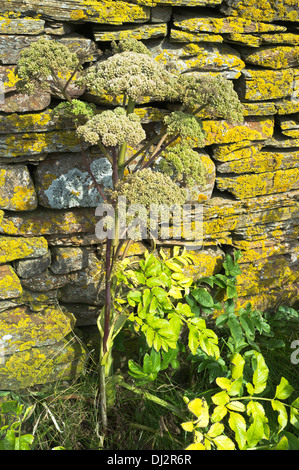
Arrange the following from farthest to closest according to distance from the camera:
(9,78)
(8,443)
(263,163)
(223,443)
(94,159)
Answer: (263,163) → (94,159) → (9,78) → (223,443) → (8,443)

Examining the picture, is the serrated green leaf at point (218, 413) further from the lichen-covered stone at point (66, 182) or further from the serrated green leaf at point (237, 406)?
the lichen-covered stone at point (66, 182)

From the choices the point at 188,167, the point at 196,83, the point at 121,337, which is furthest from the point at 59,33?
the point at 121,337

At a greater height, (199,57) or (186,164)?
(199,57)

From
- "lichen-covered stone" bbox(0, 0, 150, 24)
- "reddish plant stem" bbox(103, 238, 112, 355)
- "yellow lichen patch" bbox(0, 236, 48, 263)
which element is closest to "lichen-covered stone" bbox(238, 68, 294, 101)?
"lichen-covered stone" bbox(0, 0, 150, 24)

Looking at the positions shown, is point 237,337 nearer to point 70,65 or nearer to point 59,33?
point 70,65

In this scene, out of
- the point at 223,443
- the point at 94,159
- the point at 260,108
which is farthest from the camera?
the point at 260,108

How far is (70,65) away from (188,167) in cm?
79

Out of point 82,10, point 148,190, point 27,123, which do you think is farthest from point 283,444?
point 82,10

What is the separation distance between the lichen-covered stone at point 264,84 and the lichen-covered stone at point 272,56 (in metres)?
0.05

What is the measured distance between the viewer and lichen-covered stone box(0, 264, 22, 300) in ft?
9.30

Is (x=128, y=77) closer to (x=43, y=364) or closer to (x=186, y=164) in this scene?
(x=186, y=164)

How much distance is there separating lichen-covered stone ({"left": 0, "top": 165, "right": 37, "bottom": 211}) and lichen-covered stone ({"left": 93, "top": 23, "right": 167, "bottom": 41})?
91 centimetres

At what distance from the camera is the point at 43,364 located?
10.0 feet

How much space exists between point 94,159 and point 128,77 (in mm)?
863
